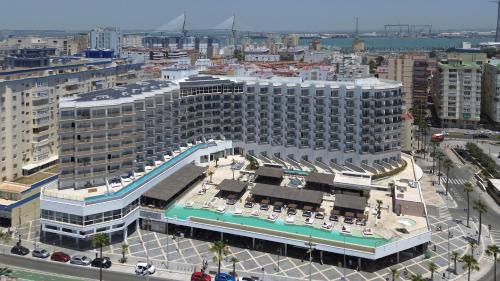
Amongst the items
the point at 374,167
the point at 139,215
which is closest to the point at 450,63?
the point at 374,167

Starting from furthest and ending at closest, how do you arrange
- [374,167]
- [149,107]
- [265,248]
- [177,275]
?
1. [374,167]
2. [149,107]
3. [265,248]
4. [177,275]

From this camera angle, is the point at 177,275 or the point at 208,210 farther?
the point at 208,210

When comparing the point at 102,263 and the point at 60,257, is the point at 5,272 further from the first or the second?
the point at 102,263

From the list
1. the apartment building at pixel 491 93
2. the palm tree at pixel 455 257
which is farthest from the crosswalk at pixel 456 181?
the apartment building at pixel 491 93

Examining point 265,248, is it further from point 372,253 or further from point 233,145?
point 233,145

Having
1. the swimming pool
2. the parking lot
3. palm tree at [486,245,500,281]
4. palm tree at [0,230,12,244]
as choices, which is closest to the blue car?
the parking lot

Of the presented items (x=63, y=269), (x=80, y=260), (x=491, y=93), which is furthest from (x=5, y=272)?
(x=491, y=93)

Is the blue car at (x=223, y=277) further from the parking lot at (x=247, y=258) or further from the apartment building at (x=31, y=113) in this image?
the apartment building at (x=31, y=113)
